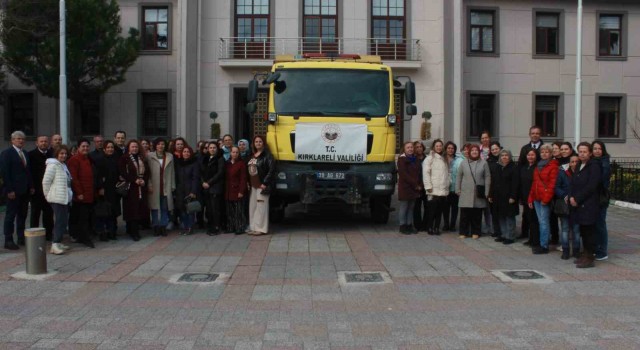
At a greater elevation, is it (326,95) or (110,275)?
(326,95)

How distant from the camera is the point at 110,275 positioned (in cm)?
786

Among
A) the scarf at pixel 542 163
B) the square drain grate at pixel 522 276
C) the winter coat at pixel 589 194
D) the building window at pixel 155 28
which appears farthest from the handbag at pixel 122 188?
the building window at pixel 155 28

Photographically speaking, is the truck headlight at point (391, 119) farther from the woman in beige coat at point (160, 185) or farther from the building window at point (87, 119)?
the building window at point (87, 119)

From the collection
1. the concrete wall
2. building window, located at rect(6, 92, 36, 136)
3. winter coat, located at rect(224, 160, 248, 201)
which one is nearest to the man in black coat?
winter coat, located at rect(224, 160, 248, 201)

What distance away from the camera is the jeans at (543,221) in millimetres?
9188

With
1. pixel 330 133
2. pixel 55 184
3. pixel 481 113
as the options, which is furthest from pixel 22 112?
pixel 481 113

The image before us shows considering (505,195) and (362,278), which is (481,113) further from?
(362,278)

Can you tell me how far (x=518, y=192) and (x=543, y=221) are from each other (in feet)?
2.85

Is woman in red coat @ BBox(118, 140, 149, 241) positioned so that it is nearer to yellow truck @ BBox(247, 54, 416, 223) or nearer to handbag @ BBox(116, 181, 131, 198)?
handbag @ BBox(116, 181, 131, 198)

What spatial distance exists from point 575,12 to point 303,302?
23088 mm

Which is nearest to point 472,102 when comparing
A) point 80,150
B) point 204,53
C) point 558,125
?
point 558,125

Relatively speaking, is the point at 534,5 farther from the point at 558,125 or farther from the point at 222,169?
the point at 222,169

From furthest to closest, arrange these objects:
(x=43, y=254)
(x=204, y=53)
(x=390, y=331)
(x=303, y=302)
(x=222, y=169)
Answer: (x=204, y=53)
(x=222, y=169)
(x=43, y=254)
(x=303, y=302)
(x=390, y=331)

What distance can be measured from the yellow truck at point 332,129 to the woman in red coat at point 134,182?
2.45 meters
